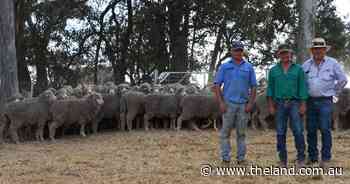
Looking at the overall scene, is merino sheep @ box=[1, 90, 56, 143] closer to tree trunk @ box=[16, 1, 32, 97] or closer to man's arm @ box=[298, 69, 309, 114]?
man's arm @ box=[298, 69, 309, 114]

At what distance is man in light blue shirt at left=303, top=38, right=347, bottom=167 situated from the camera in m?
7.75

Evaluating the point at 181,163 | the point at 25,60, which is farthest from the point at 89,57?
the point at 181,163

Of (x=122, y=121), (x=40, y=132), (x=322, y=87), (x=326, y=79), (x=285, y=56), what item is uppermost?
(x=285, y=56)

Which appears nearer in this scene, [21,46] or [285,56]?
[285,56]

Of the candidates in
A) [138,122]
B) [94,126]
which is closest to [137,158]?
[94,126]

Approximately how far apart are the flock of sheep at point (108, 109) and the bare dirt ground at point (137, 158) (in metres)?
0.49

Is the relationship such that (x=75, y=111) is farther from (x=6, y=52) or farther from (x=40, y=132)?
(x=6, y=52)

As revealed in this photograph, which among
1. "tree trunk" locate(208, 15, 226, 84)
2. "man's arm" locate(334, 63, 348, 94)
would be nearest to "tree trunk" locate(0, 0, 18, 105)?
"tree trunk" locate(208, 15, 226, 84)

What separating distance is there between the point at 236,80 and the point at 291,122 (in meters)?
0.95

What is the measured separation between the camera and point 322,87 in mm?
7758

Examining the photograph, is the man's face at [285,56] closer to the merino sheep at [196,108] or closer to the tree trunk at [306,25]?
the merino sheep at [196,108]

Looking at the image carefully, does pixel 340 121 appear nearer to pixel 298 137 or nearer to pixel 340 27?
pixel 298 137

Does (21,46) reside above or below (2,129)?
above

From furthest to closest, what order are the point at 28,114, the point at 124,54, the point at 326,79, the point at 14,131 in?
1. the point at 124,54
2. the point at 28,114
3. the point at 14,131
4. the point at 326,79
